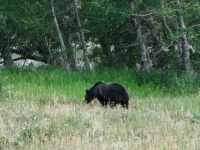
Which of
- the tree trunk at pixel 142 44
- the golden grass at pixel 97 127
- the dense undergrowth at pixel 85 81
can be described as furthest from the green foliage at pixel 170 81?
the golden grass at pixel 97 127

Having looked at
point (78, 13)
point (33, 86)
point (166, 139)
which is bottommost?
point (166, 139)

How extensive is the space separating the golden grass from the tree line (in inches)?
215

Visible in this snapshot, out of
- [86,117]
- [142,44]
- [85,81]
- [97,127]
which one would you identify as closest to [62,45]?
[85,81]

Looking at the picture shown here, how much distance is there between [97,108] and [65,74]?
574cm

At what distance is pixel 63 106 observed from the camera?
13.3 m

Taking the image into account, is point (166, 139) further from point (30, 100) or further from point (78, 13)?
point (78, 13)

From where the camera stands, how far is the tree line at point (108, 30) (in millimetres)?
18562

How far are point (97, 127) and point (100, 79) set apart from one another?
8772 millimetres

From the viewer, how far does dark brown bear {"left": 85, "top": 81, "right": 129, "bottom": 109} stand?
13422mm

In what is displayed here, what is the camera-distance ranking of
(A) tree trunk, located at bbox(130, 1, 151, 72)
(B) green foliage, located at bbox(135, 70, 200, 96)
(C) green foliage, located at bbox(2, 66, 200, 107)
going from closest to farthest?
(C) green foliage, located at bbox(2, 66, 200, 107) < (B) green foliage, located at bbox(135, 70, 200, 96) < (A) tree trunk, located at bbox(130, 1, 151, 72)

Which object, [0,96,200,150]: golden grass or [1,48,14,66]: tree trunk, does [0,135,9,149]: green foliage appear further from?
[1,48,14,66]: tree trunk

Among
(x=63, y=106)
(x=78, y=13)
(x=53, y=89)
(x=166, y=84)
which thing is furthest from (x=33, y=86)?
(x=78, y=13)

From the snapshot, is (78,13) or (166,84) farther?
(78,13)

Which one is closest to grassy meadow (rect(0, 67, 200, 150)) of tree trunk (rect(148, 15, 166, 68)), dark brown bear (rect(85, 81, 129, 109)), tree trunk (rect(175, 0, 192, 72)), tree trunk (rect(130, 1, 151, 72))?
dark brown bear (rect(85, 81, 129, 109))
